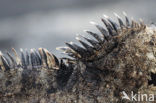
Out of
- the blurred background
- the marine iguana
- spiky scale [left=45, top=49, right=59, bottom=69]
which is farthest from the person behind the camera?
the blurred background

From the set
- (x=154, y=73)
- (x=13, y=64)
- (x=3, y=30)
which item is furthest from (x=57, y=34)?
(x=154, y=73)

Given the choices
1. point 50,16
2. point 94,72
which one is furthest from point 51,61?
point 50,16

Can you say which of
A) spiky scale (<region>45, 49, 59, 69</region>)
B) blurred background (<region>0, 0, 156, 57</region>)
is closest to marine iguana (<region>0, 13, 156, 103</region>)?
spiky scale (<region>45, 49, 59, 69</region>)

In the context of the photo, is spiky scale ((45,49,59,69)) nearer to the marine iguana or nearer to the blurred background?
the marine iguana

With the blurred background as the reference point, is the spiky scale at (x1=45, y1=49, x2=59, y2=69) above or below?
below

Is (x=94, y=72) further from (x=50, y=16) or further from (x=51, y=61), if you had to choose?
(x=50, y=16)

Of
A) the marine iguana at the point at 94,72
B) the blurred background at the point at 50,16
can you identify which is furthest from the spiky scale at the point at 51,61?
the blurred background at the point at 50,16
